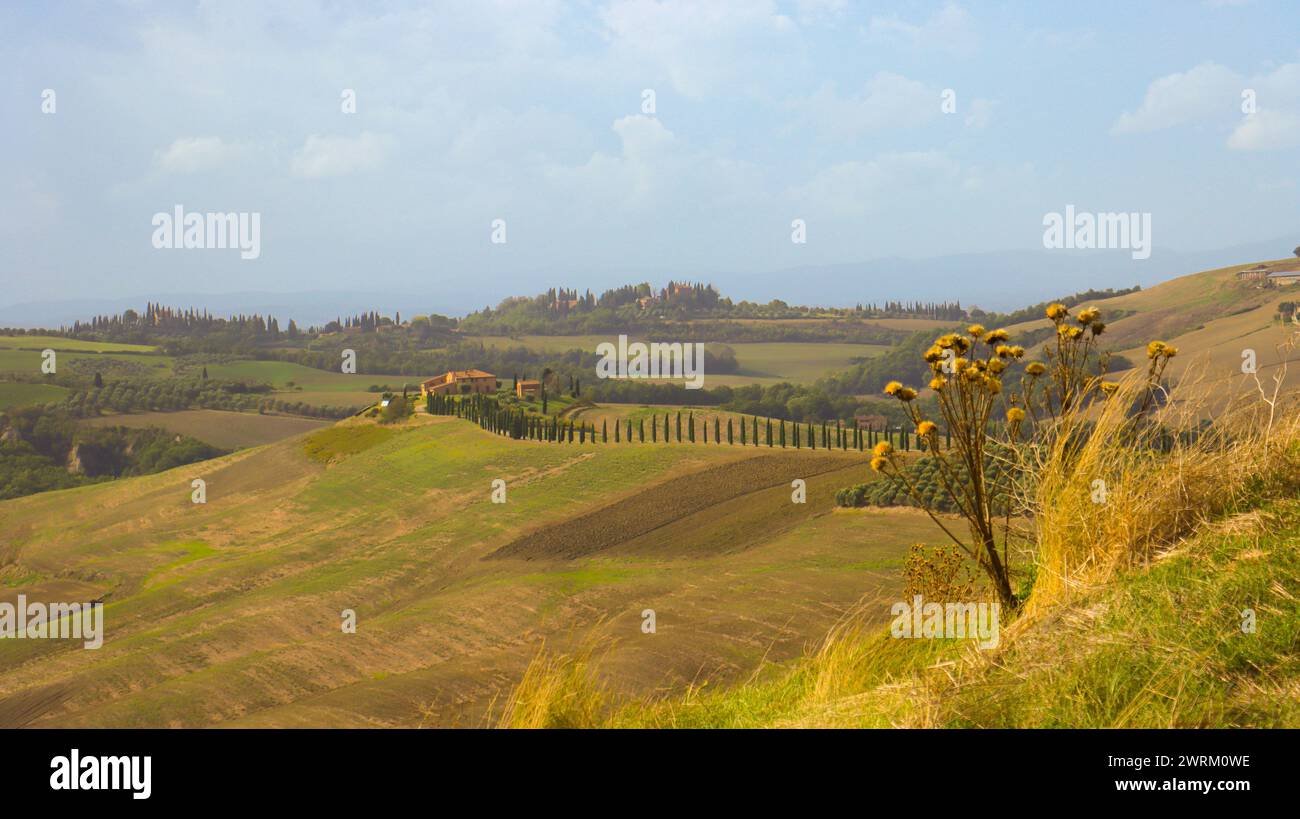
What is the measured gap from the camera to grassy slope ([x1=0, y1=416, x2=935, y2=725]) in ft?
58.9

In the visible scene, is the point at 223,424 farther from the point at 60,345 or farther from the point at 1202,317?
the point at 1202,317

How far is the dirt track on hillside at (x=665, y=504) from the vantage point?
106 feet

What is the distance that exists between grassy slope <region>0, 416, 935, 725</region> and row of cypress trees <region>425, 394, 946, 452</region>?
6.52 feet

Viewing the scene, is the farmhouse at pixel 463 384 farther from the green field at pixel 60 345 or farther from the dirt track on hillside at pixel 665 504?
the green field at pixel 60 345

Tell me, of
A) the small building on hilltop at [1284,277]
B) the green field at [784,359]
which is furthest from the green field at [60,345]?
the small building on hilltop at [1284,277]

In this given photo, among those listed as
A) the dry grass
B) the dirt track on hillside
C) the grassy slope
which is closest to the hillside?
the dirt track on hillside

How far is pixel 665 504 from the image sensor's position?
35.4 m

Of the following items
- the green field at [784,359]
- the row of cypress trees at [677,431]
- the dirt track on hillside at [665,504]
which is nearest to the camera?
the dirt track on hillside at [665,504]

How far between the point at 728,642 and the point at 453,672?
198 inches

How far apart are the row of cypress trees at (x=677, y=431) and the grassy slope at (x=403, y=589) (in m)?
1.99

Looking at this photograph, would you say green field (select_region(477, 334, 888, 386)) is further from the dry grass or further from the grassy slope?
the dry grass

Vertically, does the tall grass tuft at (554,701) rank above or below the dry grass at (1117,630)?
below

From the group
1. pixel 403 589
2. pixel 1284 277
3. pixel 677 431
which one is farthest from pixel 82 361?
pixel 1284 277
